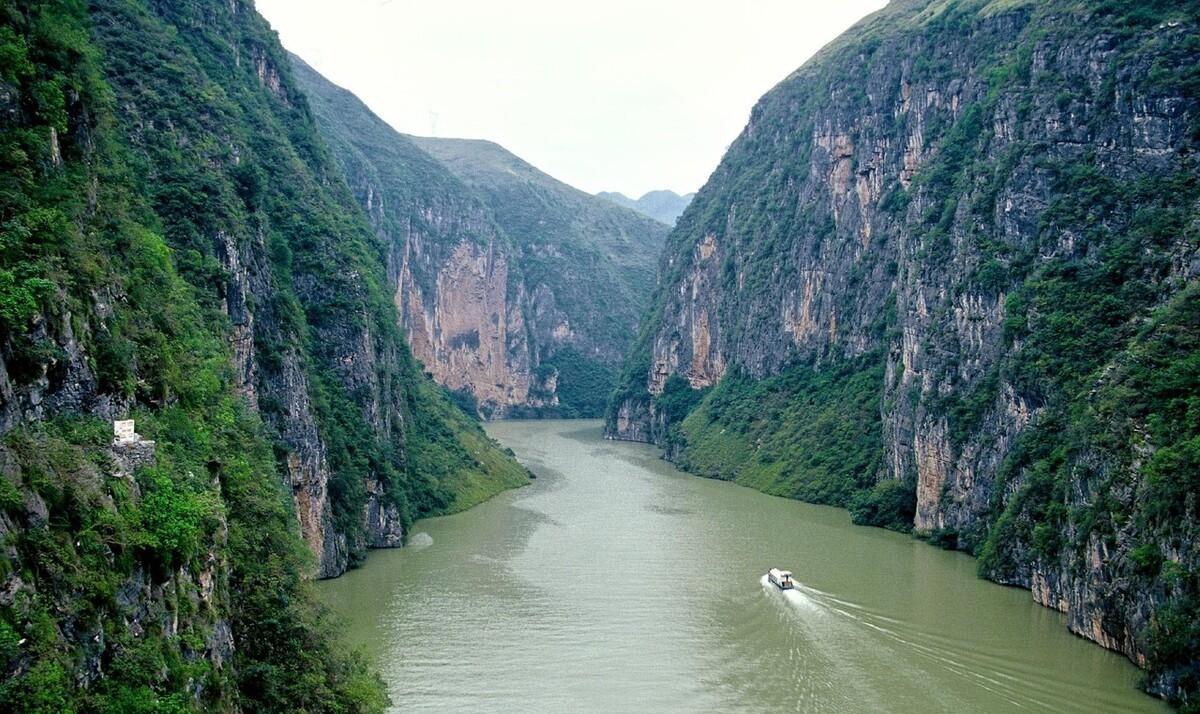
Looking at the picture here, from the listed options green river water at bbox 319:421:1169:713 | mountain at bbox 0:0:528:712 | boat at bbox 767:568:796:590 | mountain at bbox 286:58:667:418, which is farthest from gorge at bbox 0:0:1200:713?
mountain at bbox 286:58:667:418

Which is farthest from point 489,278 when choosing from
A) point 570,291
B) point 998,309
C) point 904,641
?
point 904,641

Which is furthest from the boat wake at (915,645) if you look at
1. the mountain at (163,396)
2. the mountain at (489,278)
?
the mountain at (489,278)

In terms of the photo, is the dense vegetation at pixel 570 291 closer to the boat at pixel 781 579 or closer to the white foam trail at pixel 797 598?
the boat at pixel 781 579

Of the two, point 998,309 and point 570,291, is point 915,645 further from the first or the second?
point 570,291

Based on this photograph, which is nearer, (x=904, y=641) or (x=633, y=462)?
(x=904, y=641)

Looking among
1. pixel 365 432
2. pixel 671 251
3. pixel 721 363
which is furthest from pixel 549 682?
pixel 671 251

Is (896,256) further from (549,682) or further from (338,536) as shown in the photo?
(549,682)
